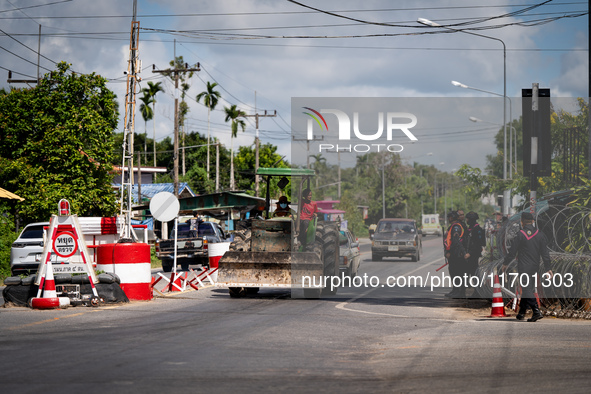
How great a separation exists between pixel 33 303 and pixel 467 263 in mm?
9981

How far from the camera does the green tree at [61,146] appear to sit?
107 feet

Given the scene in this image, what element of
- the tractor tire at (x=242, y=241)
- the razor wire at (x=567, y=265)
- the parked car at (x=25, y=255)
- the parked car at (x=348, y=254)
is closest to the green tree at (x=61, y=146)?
the parked car at (x=25, y=255)

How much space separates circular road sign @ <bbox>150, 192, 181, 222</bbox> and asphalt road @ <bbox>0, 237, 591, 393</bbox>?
442cm

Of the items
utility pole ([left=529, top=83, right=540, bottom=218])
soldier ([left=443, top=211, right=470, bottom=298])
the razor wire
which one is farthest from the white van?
utility pole ([left=529, top=83, right=540, bottom=218])

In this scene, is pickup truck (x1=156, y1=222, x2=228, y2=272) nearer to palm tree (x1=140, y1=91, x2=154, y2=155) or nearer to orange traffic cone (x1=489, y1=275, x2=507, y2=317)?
orange traffic cone (x1=489, y1=275, x2=507, y2=317)

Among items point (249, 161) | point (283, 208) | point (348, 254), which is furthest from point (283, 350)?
point (249, 161)

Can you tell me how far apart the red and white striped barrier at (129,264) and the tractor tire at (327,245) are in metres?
3.82

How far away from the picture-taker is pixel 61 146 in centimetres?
3284

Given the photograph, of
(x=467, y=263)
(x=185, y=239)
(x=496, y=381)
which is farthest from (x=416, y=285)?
(x=496, y=381)

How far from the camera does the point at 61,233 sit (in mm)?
14172

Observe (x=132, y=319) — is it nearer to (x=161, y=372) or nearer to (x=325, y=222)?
(x=161, y=372)

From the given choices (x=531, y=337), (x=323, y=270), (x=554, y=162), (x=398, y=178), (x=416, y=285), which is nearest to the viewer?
(x=531, y=337)

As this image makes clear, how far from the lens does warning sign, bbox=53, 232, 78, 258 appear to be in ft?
46.3

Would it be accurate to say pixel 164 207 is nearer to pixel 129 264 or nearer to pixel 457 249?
pixel 129 264
